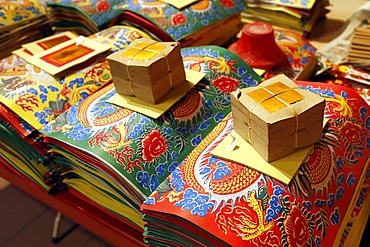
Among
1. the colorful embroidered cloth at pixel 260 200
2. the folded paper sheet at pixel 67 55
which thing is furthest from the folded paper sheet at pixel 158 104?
the folded paper sheet at pixel 67 55

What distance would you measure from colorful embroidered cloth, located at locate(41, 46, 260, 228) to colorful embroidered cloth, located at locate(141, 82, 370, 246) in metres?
0.07

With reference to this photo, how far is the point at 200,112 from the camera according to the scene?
904 mm

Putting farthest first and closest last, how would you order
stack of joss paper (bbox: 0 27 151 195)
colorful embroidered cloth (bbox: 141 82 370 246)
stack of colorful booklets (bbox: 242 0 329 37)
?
1. stack of colorful booklets (bbox: 242 0 329 37)
2. stack of joss paper (bbox: 0 27 151 195)
3. colorful embroidered cloth (bbox: 141 82 370 246)

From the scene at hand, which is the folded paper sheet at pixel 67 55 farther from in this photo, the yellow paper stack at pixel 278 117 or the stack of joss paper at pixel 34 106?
the yellow paper stack at pixel 278 117

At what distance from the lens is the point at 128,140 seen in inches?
32.1

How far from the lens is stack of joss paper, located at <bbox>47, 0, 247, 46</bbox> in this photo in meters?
1.28

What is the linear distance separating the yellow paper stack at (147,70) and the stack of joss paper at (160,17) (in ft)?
1.30

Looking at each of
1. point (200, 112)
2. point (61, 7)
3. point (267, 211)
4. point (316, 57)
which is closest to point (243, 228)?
point (267, 211)

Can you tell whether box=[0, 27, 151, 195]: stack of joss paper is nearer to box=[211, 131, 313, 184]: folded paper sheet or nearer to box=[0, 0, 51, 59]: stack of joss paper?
box=[0, 0, 51, 59]: stack of joss paper

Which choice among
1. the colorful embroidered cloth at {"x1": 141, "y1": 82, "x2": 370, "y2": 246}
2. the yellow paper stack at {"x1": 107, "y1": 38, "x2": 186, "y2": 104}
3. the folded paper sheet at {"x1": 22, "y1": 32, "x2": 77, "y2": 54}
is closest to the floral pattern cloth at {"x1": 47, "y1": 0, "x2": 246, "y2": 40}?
the folded paper sheet at {"x1": 22, "y1": 32, "x2": 77, "y2": 54}

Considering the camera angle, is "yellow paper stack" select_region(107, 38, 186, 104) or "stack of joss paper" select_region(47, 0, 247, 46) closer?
"yellow paper stack" select_region(107, 38, 186, 104)

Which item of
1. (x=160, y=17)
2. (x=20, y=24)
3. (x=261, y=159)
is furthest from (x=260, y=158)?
(x=20, y=24)

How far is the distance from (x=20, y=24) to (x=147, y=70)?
80 cm

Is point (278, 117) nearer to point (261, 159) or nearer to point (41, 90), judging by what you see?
point (261, 159)
